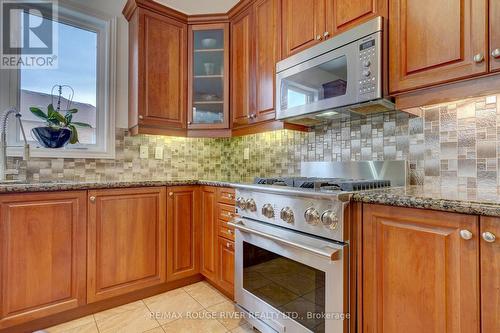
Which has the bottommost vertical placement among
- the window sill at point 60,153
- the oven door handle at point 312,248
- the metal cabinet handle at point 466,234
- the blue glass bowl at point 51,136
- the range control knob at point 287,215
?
the oven door handle at point 312,248

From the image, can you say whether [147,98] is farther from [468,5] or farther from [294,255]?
[468,5]

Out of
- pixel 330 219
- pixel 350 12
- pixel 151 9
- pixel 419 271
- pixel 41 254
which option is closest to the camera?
pixel 419 271

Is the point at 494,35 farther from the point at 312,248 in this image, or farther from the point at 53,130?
the point at 53,130

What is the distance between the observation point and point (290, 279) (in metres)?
1.38

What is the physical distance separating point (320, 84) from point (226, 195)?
983 millimetres

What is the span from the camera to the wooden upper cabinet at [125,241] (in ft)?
5.86

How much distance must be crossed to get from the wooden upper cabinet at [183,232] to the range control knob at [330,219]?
129cm

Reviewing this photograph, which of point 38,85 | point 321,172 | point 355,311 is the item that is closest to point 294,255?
point 355,311

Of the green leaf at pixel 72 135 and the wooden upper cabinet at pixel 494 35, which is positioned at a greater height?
the wooden upper cabinet at pixel 494 35

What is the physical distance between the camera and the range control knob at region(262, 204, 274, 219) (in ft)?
4.80

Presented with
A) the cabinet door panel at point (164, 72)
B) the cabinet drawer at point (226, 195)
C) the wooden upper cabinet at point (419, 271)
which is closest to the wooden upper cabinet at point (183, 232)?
the cabinet drawer at point (226, 195)

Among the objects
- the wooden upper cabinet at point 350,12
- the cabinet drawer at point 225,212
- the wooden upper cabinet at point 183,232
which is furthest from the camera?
the wooden upper cabinet at point 183,232

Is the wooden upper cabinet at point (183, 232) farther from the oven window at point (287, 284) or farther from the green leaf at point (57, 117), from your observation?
the green leaf at point (57, 117)

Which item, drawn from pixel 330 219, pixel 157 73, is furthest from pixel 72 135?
pixel 330 219
